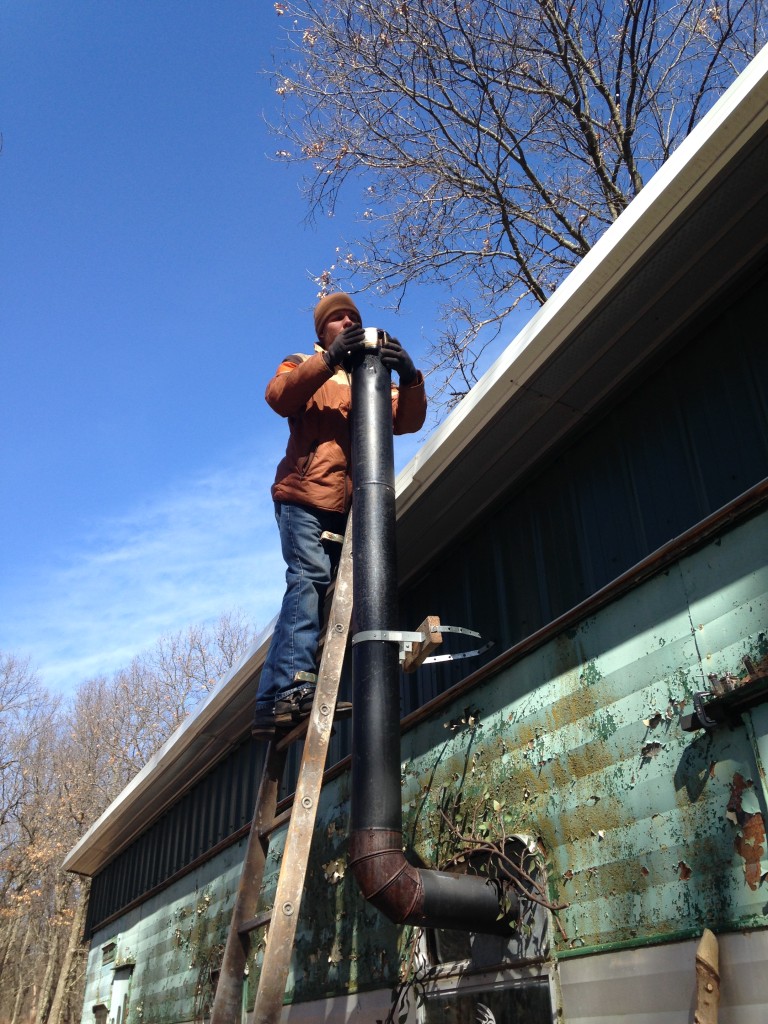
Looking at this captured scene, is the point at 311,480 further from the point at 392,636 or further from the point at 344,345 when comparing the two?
the point at 392,636

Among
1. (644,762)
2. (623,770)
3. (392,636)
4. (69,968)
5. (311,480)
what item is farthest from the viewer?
(69,968)

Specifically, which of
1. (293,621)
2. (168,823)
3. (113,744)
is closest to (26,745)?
(113,744)

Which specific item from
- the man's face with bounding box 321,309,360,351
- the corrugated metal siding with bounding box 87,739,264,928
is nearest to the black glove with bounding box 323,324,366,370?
the man's face with bounding box 321,309,360,351

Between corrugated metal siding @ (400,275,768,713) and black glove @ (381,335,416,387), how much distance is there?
0.99 m

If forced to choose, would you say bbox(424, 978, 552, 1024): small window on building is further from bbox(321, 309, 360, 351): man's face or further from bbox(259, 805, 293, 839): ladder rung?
bbox(321, 309, 360, 351): man's face

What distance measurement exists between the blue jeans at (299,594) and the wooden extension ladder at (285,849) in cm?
26

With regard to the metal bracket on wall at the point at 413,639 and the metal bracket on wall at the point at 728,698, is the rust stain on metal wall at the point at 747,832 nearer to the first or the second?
the metal bracket on wall at the point at 728,698

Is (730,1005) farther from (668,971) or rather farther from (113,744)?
(113,744)

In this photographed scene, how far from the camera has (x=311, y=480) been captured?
4938 mm

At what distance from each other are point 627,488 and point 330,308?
78.6 inches

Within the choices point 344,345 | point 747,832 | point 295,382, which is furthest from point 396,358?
point 747,832

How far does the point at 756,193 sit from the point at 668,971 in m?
3.12

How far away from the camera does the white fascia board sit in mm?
3496

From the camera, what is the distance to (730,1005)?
3045 mm
